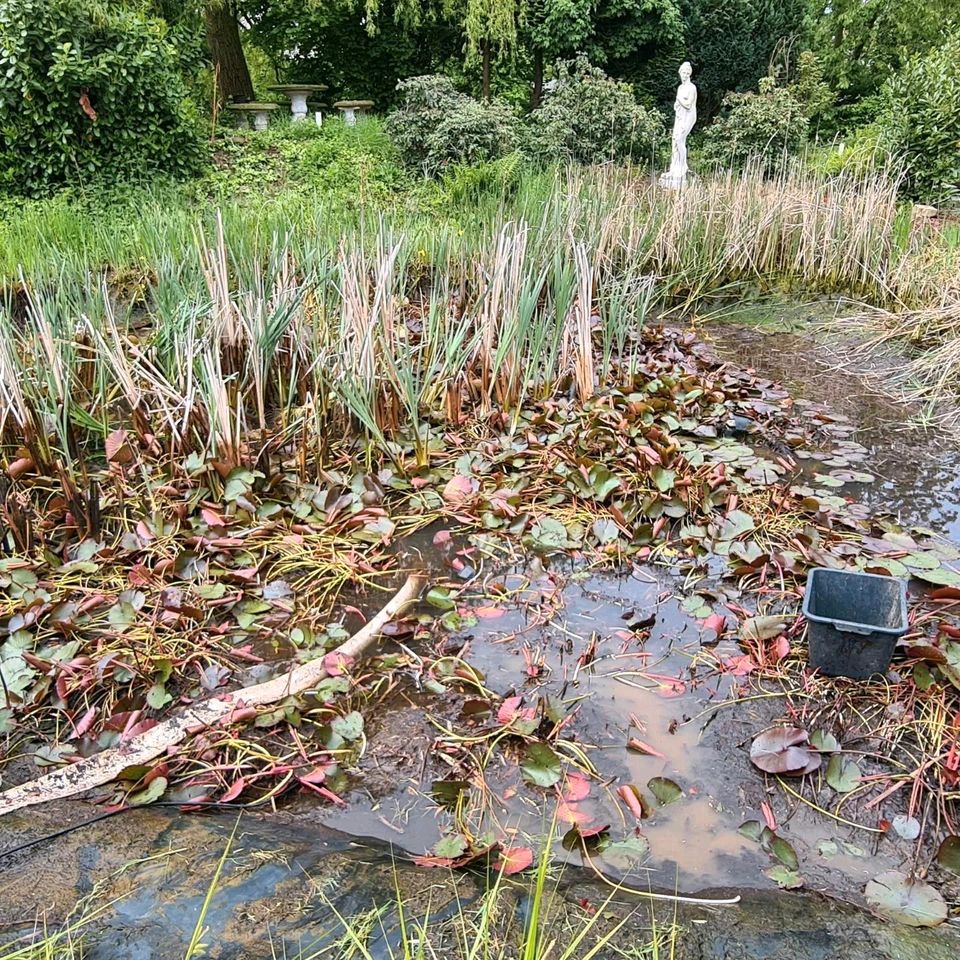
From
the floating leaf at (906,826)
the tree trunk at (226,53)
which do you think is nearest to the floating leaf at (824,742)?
the floating leaf at (906,826)

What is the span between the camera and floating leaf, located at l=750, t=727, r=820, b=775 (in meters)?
1.52

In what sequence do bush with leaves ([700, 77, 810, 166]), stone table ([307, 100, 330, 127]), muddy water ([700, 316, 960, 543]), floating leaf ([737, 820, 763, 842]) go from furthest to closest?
stone table ([307, 100, 330, 127]), bush with leaves ([700, 77, 810, 166]), muddy water ([700, 316, 960, 543]), floating leaf ([737, 820, 763, 842])

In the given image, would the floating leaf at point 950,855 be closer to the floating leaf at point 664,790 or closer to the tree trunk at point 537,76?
the floating leaf at point 664,790

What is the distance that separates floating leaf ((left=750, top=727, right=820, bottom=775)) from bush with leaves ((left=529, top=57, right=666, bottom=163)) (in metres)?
6.84

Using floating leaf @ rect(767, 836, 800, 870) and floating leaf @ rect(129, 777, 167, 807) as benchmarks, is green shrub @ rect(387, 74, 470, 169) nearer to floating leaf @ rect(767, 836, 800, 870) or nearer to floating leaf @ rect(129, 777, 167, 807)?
floating leaf @ rect(129, 777, 167, 807)

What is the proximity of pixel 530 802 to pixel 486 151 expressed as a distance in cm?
636

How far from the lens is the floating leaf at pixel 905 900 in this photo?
1.21m

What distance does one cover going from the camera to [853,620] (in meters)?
1.85

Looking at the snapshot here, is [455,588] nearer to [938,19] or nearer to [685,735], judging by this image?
[685,735]

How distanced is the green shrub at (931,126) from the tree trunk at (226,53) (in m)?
7.12

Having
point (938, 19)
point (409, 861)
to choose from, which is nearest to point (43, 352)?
point (409, 861)

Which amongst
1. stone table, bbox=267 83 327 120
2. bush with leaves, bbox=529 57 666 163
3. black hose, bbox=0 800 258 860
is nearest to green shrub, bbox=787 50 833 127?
bush with leaves, bbox=529 57 666 163

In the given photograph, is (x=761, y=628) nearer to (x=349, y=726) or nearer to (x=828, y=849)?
(x=828, y=849)

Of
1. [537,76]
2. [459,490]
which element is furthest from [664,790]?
[537,76]
